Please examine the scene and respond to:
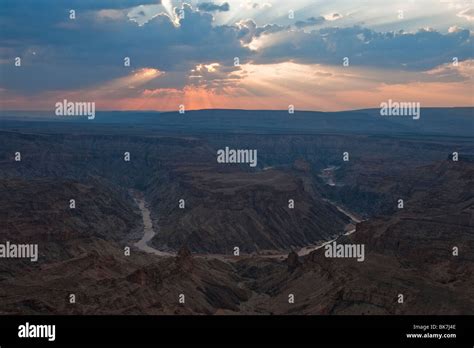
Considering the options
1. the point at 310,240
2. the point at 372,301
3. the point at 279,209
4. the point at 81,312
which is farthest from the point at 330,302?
the point at 279,209

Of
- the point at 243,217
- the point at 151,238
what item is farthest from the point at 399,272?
the point at 151,238

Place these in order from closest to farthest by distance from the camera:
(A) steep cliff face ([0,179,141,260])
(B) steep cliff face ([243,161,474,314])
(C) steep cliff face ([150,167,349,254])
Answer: (B) steep cliff face ([243,161,474,314])
(A) steep cliff face ([0,179,141,260])
(C) steep cliff face ([150,167,349,254])

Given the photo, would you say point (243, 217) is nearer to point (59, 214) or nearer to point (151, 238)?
point (151, 238)

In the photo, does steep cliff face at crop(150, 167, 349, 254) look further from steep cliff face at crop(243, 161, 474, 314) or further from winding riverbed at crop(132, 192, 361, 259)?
steep cliff face at crop(243, 161, 474, 314)

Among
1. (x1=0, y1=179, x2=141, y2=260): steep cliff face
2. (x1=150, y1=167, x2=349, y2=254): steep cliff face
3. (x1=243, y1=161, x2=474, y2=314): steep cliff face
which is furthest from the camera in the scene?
(x1=150, y1=167, x2=349, y2=254): steep cliff face

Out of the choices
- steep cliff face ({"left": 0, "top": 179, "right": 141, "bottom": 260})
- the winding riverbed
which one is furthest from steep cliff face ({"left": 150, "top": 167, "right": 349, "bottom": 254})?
steep cliff face ({"left": 0, "top": 179, "right": 141, "bottom": 260})

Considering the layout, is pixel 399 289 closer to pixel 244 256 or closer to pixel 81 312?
pixel 81 312

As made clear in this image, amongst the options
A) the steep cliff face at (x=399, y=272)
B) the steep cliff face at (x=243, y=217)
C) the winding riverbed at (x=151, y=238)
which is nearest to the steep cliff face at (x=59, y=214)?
the winding riverbed at (x=151, y=238)

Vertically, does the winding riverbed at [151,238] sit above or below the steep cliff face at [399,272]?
below

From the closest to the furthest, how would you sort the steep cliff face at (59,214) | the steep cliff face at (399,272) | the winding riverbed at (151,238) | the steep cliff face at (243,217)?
1. the steep cliff face at (399,272)
2. the steep cliff face at (59,214)
3. the winding riverbed at (151,238)
4. the steep cliff face at (243,217)

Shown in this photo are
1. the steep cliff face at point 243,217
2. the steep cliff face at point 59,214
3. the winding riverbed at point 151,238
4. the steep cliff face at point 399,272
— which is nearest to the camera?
the steep cliff face at point 399,272

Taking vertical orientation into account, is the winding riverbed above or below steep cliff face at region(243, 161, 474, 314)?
below

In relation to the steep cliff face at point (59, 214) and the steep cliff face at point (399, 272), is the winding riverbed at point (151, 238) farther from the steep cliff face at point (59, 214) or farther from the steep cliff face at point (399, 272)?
the steep cliff face at point (399, 272)
